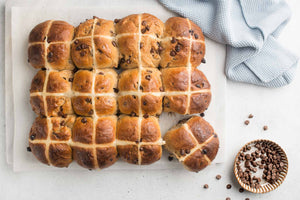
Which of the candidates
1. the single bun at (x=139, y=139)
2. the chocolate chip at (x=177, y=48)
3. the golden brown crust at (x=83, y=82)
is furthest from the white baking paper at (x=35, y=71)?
the golden brown crust at (x=83, y=82)

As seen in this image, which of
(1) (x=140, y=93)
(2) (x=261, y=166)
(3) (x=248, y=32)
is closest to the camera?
(1) (x=140, y=93)

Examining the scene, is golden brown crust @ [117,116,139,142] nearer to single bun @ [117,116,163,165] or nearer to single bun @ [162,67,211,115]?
single bun @ [117,116,163,165]

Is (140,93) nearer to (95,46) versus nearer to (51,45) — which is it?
(95,46)

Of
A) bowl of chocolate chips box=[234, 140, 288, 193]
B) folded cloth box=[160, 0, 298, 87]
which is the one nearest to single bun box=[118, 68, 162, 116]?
folded cloth box=[160, 0, 298, 87]

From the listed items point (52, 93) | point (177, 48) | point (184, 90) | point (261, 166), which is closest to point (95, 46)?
point (52, 93)

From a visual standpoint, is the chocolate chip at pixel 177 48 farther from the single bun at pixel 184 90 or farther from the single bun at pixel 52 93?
the single bun at pixel 52 93

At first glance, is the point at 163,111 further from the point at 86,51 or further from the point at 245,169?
the point at 245,169
